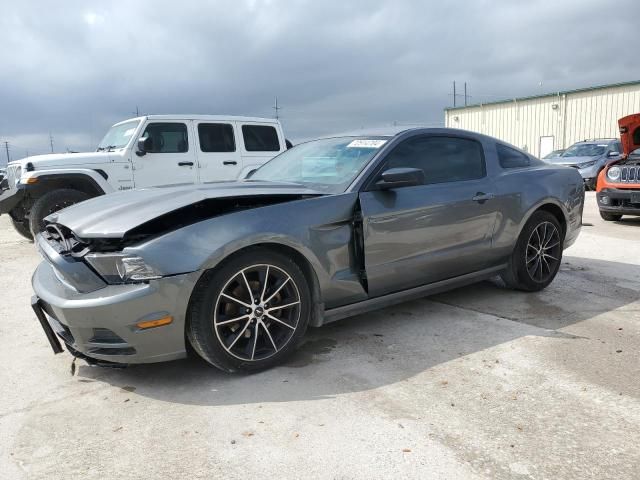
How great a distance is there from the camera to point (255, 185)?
11.4ft

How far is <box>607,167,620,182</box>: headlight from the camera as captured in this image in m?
8.88

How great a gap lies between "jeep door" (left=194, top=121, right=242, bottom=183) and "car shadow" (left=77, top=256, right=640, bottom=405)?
16.7ft

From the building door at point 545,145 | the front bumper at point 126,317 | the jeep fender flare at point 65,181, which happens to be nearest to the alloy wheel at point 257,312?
the front bumper at point 126,317

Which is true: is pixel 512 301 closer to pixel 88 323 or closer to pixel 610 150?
pixel 88 323

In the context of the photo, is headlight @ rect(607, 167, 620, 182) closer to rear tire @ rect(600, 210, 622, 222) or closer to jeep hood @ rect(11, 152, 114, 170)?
rear tire @ rect(600, 210, 622, 222)

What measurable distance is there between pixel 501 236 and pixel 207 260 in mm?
2606

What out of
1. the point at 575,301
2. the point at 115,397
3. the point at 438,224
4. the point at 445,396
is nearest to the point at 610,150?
the point at 575,301

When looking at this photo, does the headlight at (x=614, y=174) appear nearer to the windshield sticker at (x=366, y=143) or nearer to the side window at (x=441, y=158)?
the side window at (x=441, y=158)

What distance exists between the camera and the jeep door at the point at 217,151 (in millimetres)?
8430

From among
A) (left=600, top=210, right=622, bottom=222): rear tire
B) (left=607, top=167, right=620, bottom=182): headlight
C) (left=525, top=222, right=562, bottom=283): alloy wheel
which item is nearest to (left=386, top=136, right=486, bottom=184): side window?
(left=525, top=222, right=562, bottom=283): alloy wheel

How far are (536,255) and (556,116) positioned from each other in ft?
83.9

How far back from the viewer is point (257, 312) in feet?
9.83

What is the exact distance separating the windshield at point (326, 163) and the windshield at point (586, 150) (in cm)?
1402

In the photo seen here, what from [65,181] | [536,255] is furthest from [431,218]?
[65,181]
